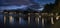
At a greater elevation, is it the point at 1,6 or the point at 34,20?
the point at 1,6

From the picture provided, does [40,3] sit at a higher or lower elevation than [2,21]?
higher

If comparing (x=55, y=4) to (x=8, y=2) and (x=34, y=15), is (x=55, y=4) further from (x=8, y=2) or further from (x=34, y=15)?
(x=8, y=2)

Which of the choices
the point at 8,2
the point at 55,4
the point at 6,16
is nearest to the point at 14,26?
the point at 6,16

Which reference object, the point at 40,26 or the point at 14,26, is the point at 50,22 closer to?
the point at 40,26

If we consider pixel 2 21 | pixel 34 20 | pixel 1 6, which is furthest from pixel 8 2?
pixel 34 20

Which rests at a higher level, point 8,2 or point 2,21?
point 8,2

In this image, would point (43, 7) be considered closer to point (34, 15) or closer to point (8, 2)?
point (34, 15)

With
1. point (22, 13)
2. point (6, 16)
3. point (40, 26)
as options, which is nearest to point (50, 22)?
point (40, 26)
